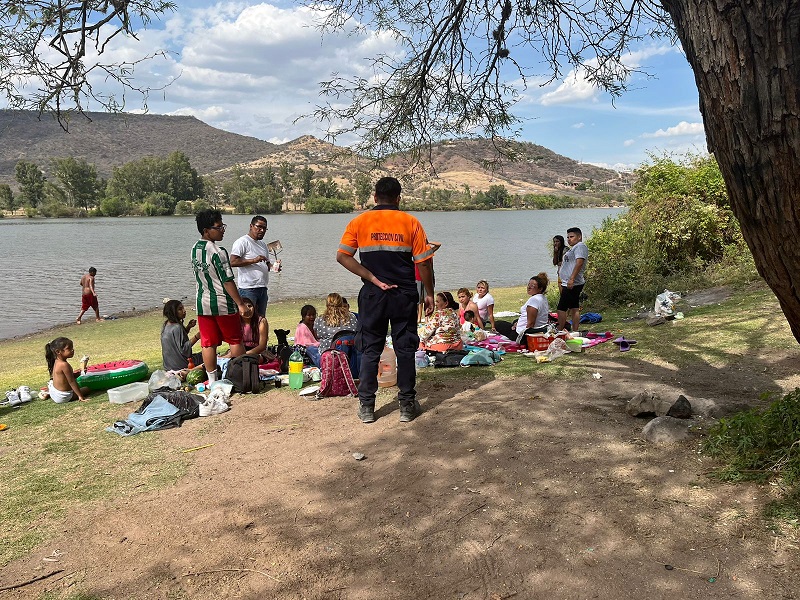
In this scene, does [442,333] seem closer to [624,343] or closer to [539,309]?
[539,309]

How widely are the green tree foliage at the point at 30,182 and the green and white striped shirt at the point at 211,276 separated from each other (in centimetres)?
11685

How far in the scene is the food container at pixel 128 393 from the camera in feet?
18.9

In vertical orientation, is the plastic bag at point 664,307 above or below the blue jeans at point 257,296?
below

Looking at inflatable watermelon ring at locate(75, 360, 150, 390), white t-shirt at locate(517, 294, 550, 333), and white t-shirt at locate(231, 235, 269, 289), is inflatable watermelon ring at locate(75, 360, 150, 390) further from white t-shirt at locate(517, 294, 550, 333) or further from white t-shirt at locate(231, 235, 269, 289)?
white t-shirt at locate(517, 294, 550, 333)

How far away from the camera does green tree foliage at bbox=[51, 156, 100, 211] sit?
104 m

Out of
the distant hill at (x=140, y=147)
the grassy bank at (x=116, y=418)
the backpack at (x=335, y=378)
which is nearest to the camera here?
the grassy bank at (x=116, y=418)

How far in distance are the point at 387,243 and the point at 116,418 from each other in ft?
10.0

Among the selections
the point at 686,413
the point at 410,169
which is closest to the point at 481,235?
the point at 410,169

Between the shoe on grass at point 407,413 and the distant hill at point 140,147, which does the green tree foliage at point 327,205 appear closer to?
the distant hill at point 140,147

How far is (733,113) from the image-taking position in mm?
2121

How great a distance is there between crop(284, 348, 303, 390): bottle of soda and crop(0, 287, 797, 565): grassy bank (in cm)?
14

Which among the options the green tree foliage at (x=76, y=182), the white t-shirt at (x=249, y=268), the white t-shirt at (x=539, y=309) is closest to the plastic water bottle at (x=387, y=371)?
the white t-shirt at (x=249, y=268)

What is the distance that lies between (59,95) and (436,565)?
490cm

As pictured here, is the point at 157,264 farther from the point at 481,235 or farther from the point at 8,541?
the point at 8,541
